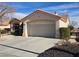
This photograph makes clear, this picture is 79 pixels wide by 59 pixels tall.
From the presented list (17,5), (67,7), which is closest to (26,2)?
(17,5)

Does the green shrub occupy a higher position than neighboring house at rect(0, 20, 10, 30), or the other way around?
neighboring house at rect(0, 20, 10, 30)

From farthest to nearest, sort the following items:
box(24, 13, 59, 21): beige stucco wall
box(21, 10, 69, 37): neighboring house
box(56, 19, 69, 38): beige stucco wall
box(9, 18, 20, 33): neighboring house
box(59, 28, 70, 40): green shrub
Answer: box(9, 18, 20, 33): neighboring house, box(24, 13, 59, 21): beige stucco wall, box(21, 10, 69, 37): neighboring house, box(56, 19, 69, 38): beige stucco wall, box(59, 28, 70, 40): green shrub

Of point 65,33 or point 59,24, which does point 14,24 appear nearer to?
point 59,24

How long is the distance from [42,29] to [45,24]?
578 millimetres

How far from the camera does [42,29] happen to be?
2014cm

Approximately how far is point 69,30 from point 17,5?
17.0 ft

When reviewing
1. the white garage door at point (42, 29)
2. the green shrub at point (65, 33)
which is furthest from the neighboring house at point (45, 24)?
the green shrub at point (65, 33)

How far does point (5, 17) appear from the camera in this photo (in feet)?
74.1

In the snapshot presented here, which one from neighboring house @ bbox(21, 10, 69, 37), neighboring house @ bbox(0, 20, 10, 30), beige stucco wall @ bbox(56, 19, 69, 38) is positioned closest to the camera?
beige stucco wall @ bbox(56, 19, 69, 38)

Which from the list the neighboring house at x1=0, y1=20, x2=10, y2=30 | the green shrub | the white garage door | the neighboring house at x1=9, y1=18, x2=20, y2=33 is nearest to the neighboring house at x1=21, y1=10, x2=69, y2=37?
the white garage door

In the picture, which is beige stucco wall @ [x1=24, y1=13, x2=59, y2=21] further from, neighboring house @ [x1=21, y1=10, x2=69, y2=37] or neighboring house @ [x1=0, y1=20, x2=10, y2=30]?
neighboring house @ [x1=0, y1=20, x2=10, y2=30]

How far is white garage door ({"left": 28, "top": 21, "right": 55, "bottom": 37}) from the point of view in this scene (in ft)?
65.3

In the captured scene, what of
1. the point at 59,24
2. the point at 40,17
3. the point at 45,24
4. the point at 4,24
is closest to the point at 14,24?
the point at 4,24

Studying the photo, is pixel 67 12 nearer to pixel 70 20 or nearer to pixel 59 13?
pixel 70 20
